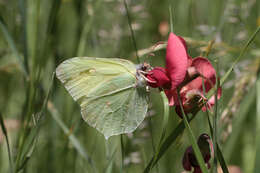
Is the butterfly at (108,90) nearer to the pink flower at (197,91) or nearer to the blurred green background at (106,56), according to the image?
the blurred green background at (106,56)

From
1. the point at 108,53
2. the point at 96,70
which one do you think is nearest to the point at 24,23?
the point at 96,70

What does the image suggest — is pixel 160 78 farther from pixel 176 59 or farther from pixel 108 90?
pixel 108 90

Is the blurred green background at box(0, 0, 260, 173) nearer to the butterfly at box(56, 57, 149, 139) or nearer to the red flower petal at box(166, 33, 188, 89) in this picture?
the butterfly at box(56, 57, 149, 139)

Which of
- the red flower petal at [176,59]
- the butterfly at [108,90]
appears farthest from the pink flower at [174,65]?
the butterfly at [108,90]

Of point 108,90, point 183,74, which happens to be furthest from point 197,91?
point 108,90

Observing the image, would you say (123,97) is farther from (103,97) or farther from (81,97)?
(81,97)

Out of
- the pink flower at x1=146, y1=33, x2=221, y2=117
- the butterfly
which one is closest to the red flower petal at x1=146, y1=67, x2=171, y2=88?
the pink flower at x1=146, y1=33, x2=221, y2=117
